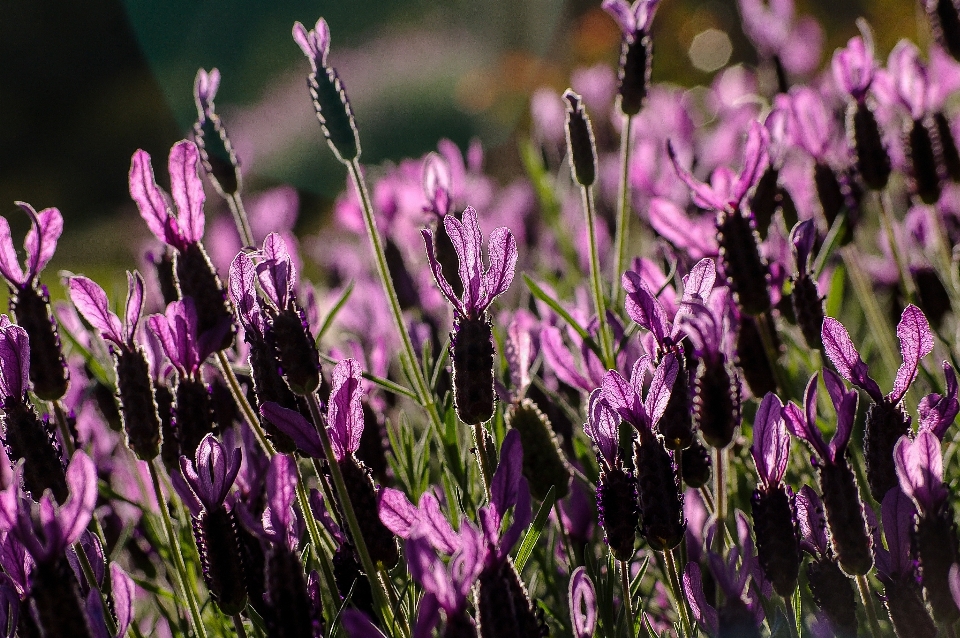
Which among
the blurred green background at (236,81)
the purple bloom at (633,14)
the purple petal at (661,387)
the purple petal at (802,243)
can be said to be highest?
the blurred green background at (236,81)

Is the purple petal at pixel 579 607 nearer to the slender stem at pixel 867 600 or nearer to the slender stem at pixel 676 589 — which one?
the slender stem at pixel 676 589

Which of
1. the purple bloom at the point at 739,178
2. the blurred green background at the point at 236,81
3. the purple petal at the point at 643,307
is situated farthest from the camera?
the blurred green background at the point at 236,81

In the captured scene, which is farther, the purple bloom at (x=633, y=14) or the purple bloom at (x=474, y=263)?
the purple bloom at (x=633, y=14)

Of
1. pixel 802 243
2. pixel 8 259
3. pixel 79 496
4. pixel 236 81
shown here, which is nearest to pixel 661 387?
pixel 802 243

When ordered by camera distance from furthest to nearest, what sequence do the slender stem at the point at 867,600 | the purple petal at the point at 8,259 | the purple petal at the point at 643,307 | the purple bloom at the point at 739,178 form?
the purple bloom at the point at 739,178 → the purple petal at the point at 8,259 → the purple petal at the point at 643,307 → the slender stem at the point at 867,600

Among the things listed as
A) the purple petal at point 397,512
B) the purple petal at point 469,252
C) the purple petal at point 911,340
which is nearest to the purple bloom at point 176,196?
the purple petal at point 469,252

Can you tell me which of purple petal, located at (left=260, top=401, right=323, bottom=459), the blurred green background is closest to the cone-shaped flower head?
purple petal, located at (left=260, top=401, right=323, bottom=459)

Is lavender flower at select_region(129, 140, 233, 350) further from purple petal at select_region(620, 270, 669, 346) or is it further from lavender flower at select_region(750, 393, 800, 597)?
lavender flower at select_region(750, 393, 800, 597)

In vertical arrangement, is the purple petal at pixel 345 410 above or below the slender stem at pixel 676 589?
above
